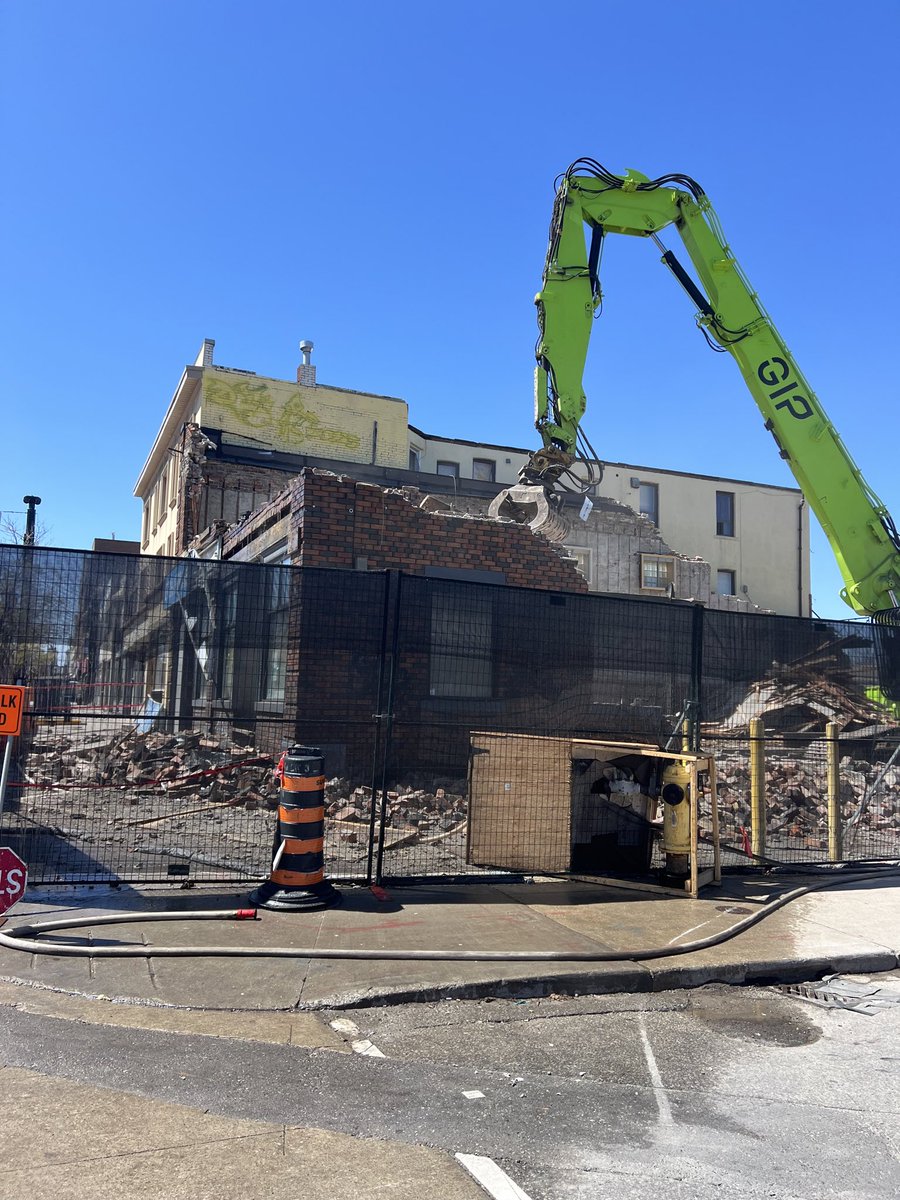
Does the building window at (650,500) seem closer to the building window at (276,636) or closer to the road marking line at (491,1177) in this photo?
the building window at (276,636)

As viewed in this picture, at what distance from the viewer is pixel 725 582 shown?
3866cm

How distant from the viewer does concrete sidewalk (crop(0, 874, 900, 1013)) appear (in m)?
5.46

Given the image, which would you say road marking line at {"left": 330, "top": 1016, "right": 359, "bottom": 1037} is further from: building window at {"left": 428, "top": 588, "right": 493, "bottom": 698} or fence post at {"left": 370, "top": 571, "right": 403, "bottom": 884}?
building window at {"left": 428, "top": 588, "right": 493, "bottom": 698}

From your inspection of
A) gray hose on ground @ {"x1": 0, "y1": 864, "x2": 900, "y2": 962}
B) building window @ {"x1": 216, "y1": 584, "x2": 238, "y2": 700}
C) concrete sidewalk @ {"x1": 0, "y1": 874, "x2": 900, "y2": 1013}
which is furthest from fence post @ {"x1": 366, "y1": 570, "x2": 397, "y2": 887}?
gray hose on ground @ {"x1": 0, "y1": 864, "x2": 900, "y2": 962}

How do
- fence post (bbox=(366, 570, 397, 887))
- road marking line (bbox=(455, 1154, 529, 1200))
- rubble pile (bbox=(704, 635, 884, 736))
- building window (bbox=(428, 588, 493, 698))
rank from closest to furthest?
road marking line (bbox=(455, 1154, 529, 1200))
fence post (bbox=(366, 570, 397, 887))
building window (bbox=(428, 588, 493, 698))
rubble pile (bbox=(704, 635, 884, 736))

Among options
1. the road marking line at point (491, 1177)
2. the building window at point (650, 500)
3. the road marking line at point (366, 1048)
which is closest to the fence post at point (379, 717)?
the road marking line at point (366, 1048)

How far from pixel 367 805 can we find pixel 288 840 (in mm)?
2169

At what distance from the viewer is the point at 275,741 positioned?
815 centimetres

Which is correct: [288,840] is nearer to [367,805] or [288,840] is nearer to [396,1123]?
[367,805]

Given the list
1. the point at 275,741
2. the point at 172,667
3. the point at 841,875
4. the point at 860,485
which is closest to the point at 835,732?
the point at 841,875

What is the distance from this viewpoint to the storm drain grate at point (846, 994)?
5.71 m

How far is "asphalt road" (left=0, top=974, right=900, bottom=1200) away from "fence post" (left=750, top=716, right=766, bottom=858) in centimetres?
365

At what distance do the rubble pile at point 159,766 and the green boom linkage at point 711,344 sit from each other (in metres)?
6.20

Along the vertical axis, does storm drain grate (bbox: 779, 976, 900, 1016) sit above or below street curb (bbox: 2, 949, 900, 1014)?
below
